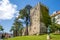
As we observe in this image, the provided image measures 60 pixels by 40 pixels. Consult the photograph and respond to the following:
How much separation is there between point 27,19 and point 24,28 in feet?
15.7

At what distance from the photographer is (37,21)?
205 ft

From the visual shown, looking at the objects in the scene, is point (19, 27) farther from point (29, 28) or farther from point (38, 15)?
point (38, 15)

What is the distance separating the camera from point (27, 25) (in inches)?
2719

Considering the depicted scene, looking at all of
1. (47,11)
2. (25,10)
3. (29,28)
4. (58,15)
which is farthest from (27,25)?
(58,15)

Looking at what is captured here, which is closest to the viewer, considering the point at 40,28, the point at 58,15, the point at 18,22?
the point at 40,28

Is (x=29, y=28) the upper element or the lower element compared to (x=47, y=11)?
lower

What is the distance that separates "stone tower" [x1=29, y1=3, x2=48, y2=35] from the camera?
6112 cm

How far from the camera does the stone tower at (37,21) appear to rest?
61125 mm

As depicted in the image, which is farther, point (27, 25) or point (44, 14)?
point (27, 25)

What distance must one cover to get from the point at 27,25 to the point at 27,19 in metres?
2.54

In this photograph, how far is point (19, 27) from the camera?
7344cm

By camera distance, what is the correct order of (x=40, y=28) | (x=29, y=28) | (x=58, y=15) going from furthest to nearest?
(x=58, y=15) → (x=29, y=28) → (x=40, y=28)

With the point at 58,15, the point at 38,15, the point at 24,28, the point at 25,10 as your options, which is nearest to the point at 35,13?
the point at 38,15

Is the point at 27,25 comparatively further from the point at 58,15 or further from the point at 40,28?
the point at 58,15
